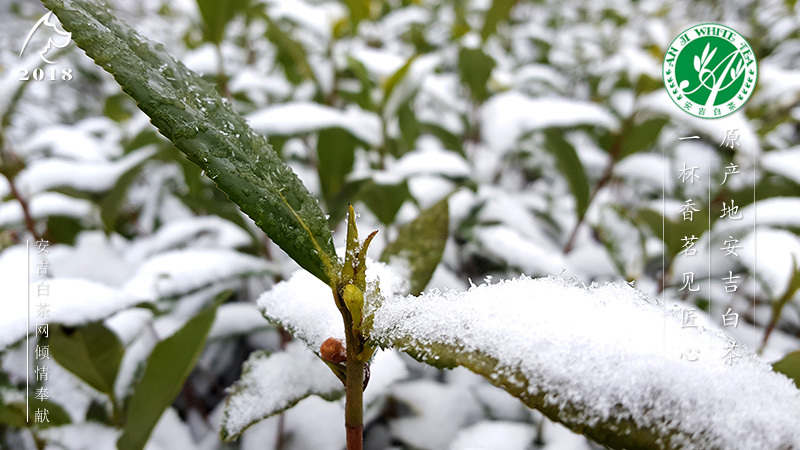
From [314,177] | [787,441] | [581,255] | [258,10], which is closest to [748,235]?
[581,255]

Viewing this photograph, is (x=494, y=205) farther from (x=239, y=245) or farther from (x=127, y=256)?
(x=127, y=256)

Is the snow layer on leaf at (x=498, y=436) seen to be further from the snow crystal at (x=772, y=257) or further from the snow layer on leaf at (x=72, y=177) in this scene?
the snow layer on leaf at (x=72, y=177)

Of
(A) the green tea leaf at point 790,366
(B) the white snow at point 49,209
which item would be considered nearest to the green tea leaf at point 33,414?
(B) the white snow at point 49,209

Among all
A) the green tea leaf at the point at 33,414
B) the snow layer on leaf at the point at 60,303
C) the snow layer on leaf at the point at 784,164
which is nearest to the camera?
the snow layer on leaf at the point at 60,303

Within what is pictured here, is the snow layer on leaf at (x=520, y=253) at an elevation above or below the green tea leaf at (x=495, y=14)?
below

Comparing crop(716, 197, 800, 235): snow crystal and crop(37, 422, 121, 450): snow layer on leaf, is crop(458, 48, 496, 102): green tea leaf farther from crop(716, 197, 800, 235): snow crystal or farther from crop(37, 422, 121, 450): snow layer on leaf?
crop(37, 422, 121, 450): snow layer on leaf

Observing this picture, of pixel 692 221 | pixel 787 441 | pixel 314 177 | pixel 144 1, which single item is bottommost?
pixel 787 441

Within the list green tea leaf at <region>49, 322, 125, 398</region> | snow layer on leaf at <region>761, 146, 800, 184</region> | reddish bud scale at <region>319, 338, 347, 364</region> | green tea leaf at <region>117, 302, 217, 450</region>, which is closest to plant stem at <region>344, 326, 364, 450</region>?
reddish bud scale at <region>319, 338, 347, 364</region>
